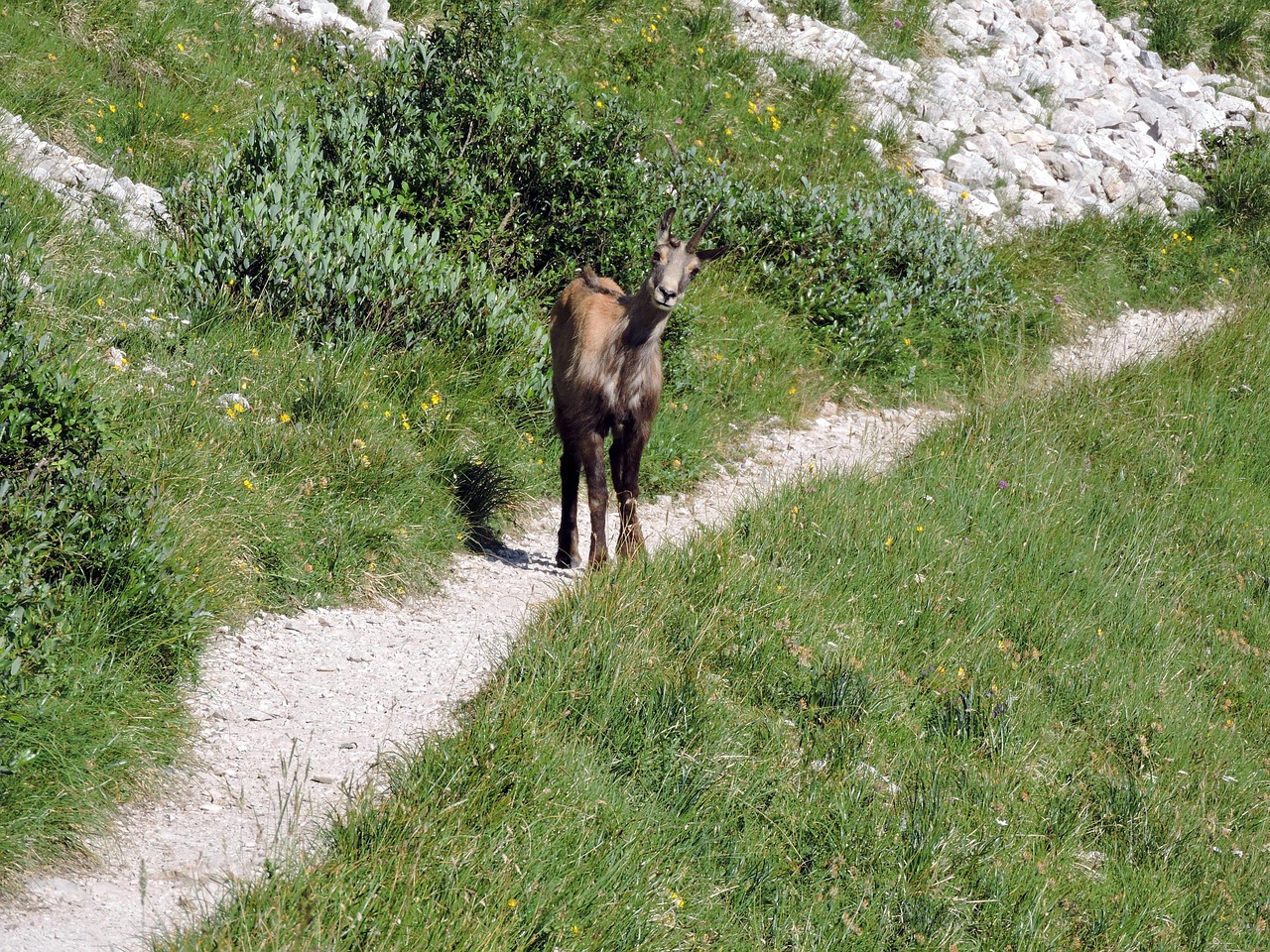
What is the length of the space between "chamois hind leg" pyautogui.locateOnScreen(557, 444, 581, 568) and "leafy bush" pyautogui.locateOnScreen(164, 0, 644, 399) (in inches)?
51.3

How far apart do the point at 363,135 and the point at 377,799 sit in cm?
643

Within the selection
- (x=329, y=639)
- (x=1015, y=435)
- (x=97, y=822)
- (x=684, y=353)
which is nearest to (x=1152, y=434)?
(x=1015, y=435)

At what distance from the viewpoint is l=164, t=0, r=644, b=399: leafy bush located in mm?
8227

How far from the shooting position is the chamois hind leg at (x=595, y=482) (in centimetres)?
743

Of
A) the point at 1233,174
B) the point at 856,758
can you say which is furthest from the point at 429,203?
the point at 1233,174

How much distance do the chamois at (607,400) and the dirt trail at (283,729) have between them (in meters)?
0.44

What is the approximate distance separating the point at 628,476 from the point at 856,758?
8.23ft

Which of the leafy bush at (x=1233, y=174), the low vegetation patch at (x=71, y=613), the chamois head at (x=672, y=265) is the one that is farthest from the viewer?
the leafy bush at (x=1233, y=174)

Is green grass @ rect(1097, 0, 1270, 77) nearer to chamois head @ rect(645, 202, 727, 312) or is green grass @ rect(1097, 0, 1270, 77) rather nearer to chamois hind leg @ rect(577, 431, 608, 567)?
chamois head @ rect(645, 202, 727, 312)

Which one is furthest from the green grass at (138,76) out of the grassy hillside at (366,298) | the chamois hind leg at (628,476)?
the chamois hind leg at (628,476)

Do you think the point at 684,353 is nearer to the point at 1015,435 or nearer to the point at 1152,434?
the point at 1015,435

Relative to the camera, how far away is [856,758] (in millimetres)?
5914

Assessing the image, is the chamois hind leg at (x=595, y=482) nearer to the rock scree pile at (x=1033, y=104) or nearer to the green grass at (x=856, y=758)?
the green grass at (x=856, y=758)

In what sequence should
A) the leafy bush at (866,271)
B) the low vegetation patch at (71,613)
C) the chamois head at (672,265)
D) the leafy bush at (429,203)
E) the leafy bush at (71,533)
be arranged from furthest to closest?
1. the leafy bush at (866,271)
2. the leafy bush at (429,203)
3. the chamois head at (672,265)
4. the leafy bush at (71,533)
5. the low vegetation patch at (71,613)
